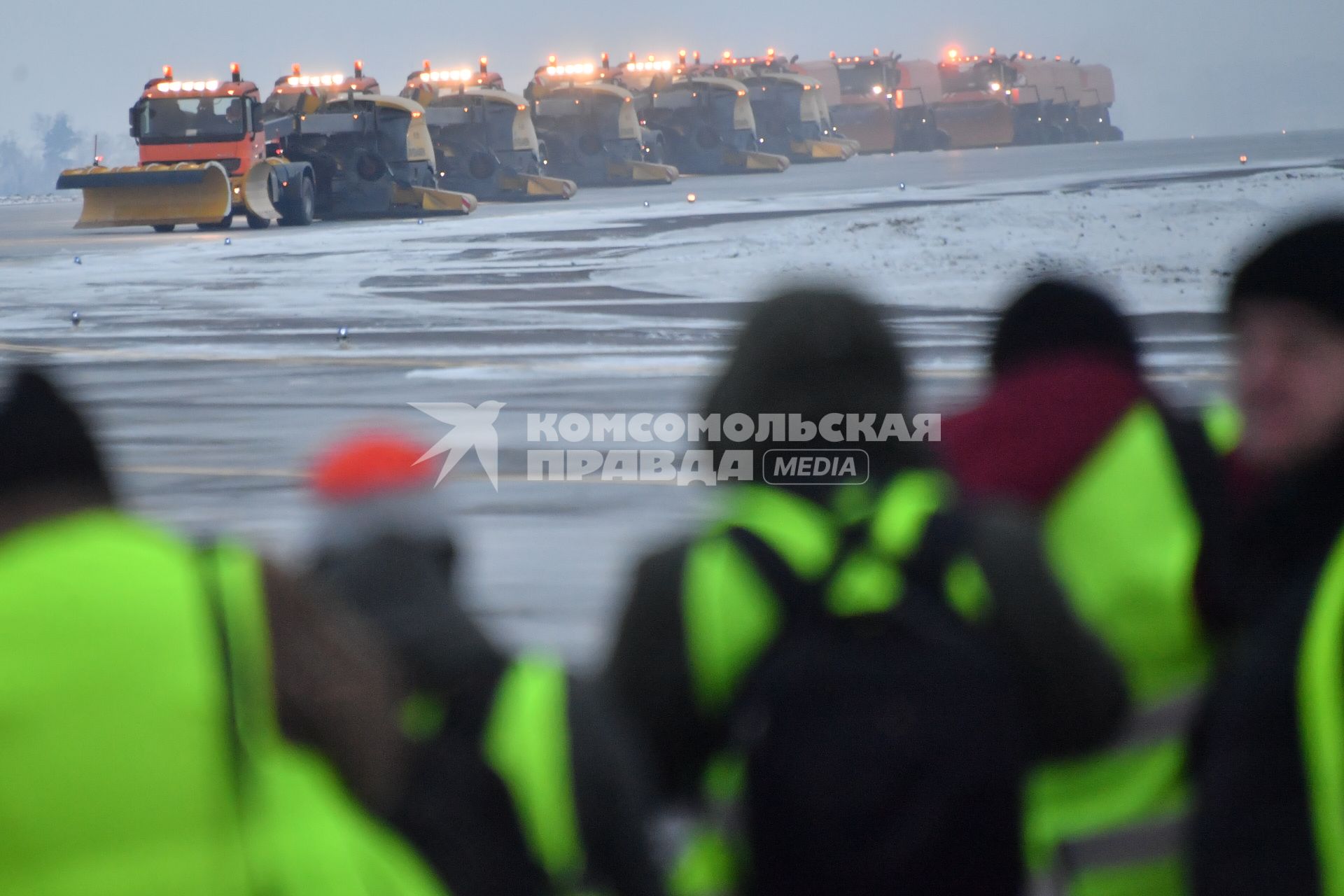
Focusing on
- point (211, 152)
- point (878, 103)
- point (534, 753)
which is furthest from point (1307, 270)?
point (878, 103)

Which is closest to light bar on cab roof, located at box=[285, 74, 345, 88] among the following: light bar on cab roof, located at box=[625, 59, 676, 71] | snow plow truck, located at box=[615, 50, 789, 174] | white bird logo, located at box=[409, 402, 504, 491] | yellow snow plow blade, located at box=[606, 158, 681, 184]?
yellow snow plow blade, located at box=[606, 158, 681, 184]

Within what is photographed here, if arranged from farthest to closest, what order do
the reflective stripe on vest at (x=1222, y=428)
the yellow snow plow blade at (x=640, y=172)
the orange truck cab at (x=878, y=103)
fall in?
1. the orange truck cab at (x=878, y=103)
2. the yellow snow plow blade at (x=640, y=172)
3. the reflective stripe on vest at (x=1222, y=428)

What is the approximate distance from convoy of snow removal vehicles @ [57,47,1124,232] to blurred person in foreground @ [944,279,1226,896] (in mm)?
31662

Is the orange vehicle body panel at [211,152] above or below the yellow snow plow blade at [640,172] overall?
above

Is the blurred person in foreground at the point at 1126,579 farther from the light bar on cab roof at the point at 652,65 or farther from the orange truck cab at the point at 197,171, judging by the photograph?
the light bar on cab roof at the point at 652,65

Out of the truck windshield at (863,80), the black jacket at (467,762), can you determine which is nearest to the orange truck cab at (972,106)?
the truck windshield at (863,80)

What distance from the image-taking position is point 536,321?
55.8 ft

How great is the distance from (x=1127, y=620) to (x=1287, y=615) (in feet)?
2.77

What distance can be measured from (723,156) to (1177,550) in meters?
55.6

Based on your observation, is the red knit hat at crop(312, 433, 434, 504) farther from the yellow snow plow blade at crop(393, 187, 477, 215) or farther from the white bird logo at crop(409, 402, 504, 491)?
the yellow snow plow blade at crop(393, 187, 477, 215)

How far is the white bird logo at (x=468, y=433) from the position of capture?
10.0m

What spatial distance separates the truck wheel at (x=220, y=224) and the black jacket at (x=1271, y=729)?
3336cm

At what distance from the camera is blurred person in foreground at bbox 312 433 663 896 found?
1.92m

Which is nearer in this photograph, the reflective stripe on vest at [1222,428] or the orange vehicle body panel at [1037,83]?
the reflective stripe on vest at [1222,428]
